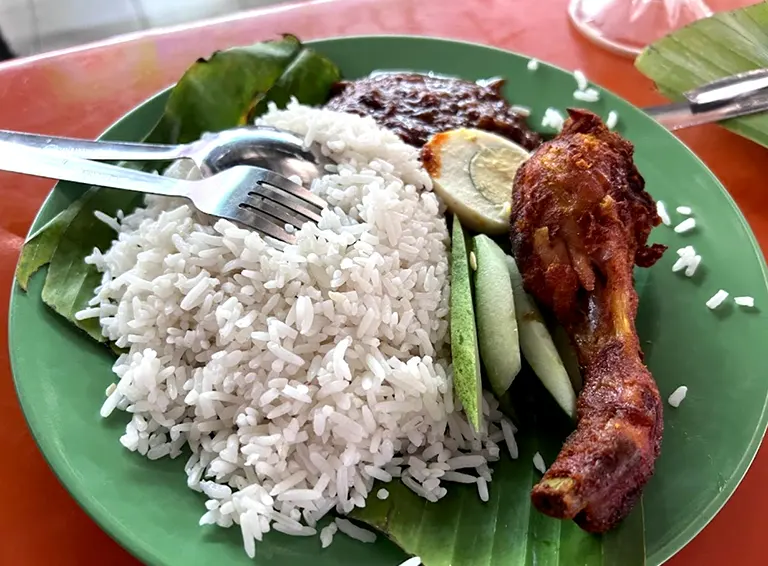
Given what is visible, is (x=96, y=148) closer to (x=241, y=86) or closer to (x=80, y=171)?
(x=80, y=171)

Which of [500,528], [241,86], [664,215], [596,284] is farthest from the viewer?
[241,86]

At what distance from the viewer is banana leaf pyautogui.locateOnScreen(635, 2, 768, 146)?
7.74ft

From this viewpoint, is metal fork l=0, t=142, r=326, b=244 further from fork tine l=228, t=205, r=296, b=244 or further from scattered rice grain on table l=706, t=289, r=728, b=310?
scattered rice grain on table l=706, t=289, r=728, b=310

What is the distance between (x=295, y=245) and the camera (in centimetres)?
156

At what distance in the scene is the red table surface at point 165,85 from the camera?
149 cm

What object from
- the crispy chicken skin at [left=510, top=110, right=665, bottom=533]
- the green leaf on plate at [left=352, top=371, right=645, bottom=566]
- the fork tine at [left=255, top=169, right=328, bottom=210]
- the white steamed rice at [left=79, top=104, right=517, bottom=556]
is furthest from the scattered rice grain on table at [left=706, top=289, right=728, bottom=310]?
the fork tine at [left=255, top=169, right=328, bottom=210]

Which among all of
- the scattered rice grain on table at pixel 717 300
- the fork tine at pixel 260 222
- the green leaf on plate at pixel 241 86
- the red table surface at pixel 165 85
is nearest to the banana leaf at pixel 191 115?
the green leaf on plate at pixel 241 86

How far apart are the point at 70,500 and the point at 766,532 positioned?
57.9 inches

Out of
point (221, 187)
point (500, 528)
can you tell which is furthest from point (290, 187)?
point (500, 528)

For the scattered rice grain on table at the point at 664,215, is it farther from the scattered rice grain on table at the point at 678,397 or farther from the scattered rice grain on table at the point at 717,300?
the scattered rice grain on table at the point at 678,397

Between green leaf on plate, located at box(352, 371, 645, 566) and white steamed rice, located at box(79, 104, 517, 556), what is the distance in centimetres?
3

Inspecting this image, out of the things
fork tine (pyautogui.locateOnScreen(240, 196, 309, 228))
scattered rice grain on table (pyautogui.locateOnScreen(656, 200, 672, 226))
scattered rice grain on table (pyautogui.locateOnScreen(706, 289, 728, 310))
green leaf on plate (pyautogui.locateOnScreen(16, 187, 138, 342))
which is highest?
fork tine (pyautogui.locateOnScreen(240, 196, 309, 228))

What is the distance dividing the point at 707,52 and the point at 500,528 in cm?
182

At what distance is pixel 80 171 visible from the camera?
169 centimetres
